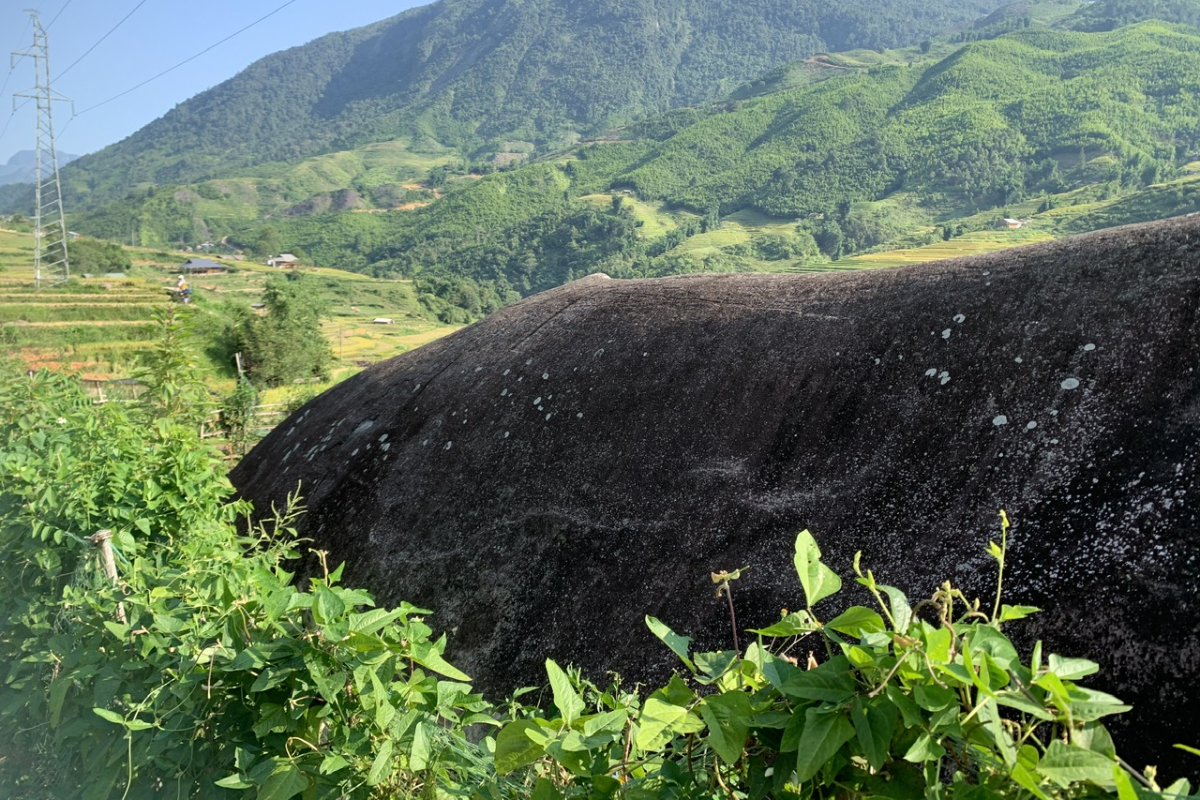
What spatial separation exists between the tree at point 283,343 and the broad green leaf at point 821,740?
152 feet

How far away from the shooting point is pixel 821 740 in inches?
73.5

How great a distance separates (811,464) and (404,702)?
4403 mm

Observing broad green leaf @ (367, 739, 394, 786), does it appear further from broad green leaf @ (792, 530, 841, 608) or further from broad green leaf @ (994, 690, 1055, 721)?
broad green leaf @ (994, 690, 1055, 721)

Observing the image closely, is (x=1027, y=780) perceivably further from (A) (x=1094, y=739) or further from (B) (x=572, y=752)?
(B) (x=572, y=752)

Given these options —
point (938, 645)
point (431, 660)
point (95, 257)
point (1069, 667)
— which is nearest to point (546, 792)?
point (431, 660)

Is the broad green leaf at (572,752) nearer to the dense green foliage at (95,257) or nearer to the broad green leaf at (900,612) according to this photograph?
the broad green leaf at (900,612)

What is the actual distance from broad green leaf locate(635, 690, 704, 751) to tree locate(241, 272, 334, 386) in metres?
45.8

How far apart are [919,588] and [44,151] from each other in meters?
80.3

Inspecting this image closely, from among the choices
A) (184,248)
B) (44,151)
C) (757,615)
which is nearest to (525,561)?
(757,615)

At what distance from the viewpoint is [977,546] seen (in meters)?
5.14

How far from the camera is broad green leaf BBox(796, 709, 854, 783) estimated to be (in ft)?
6.06

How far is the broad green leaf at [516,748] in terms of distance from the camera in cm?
235

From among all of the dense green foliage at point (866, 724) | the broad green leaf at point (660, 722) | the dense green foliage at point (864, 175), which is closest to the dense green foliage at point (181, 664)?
the dense green foliage at point (866, 724)

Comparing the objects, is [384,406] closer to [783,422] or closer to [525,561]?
[525,561]
